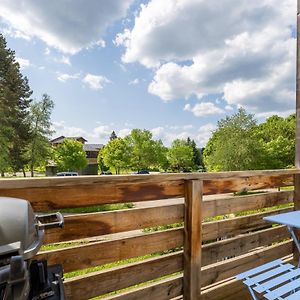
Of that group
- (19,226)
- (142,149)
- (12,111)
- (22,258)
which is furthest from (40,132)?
(22,258)

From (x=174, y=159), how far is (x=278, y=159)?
765 inches

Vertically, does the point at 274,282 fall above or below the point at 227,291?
above

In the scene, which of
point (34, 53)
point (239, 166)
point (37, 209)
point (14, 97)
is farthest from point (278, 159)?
point (37, 209)

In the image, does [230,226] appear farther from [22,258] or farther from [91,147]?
[91,147]

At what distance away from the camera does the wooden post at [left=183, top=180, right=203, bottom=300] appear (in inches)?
67.6

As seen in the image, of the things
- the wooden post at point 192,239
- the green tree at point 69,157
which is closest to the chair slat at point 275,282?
the wooden post at point 192,239

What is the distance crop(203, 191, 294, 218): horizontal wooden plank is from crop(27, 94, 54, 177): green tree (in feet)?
71.4

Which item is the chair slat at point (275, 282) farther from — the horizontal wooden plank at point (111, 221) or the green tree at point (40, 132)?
the green tree at point (40, 132)

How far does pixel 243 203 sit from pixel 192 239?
1.91 feet

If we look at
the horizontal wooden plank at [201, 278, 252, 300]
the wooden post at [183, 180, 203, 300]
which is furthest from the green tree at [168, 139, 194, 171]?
the wooden post at [183, 180, 203, 300]

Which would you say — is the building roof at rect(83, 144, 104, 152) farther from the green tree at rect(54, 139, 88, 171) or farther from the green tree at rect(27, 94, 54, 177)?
the green tree at rect(27, 94, 54, 177)

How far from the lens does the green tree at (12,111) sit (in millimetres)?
19922

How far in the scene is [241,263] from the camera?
6.83 ft

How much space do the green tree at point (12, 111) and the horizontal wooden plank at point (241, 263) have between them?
64.3 feet
